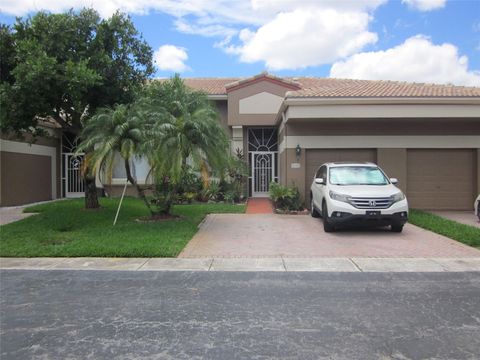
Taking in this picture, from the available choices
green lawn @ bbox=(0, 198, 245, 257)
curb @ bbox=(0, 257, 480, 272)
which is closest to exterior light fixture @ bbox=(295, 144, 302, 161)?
green lawn @ bbox=(0, 198, 245, 257)

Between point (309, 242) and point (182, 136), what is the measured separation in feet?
14.3

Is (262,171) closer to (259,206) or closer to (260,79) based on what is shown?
(259,206)

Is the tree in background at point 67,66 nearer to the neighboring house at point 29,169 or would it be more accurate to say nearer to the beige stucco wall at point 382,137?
the neighboring house at point 29,169

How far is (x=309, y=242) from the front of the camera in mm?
9961

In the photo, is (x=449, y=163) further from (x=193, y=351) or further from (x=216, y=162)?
(x=193, y=351)

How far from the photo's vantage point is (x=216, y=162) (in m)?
12.0

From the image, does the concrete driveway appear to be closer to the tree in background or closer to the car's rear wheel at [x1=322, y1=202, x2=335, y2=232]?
the car's rear wheel at [x1=322, y1=202, x2=335, y2=232]

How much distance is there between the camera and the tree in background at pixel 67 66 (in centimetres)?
1091

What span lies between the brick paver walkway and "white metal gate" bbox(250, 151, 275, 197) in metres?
1.09

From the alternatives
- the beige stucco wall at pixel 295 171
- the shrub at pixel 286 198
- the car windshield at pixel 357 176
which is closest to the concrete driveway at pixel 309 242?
the car windshield at pixel 357 176

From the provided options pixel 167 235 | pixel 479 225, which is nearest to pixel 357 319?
pixel 167 235

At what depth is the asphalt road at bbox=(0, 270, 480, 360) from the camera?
4.23 metres

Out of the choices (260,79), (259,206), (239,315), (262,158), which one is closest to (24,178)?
(259,206)

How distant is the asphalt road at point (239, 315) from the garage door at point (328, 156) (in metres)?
9.26
